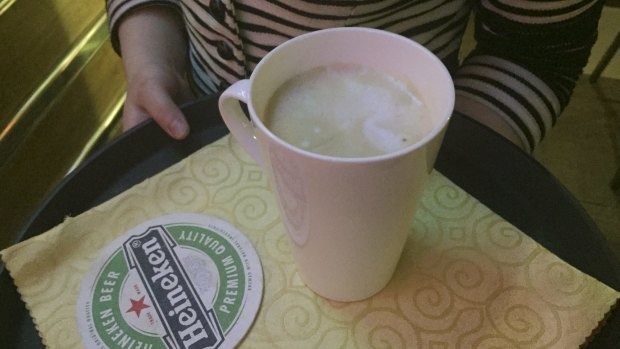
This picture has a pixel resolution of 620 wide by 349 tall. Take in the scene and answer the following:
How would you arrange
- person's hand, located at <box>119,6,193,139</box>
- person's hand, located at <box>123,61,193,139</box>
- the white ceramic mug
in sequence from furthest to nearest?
person's hand, located at <box>119,6,193,139</box> < person's hand, located at <box>123,61,193,139</box> < the white ceramic mug

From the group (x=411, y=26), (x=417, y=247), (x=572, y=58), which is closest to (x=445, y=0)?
(x=411, y=26)

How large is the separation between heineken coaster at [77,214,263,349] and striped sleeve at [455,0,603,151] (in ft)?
1.01

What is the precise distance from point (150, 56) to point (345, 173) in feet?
1.51

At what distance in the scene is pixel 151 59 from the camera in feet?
2.13

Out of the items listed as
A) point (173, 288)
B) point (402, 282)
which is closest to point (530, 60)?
point (402, 282)

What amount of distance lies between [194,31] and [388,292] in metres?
0.39

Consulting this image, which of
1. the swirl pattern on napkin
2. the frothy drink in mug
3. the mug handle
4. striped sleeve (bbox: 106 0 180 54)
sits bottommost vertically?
the swirl pattern on napkin

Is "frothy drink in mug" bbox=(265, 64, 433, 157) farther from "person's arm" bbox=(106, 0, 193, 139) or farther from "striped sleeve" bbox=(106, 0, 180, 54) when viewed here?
"striped sleeve" bbox=(106, 0, 180, 54)

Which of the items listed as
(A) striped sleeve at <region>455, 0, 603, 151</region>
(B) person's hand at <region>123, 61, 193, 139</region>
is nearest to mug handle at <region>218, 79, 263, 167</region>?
(B) person's hand at <region>123, 61, 193, 139</region>

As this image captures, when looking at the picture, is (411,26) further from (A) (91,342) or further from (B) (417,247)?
(A) (91,342)

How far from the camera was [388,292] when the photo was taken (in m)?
0.39

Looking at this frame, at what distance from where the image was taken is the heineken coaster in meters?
0.37

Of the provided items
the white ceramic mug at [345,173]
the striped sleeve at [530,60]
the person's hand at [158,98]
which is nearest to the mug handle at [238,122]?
the white ceramic mug at [345,173]

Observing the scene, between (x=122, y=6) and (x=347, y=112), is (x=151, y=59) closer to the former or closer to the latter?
(x=122, y=6)
